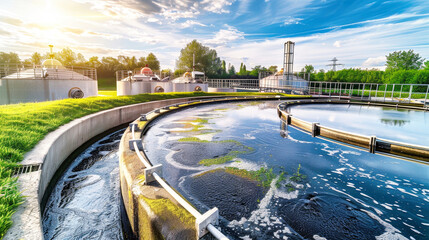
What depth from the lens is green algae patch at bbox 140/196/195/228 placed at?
2.63 meters

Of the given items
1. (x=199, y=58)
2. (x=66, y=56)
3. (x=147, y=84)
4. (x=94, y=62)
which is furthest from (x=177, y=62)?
(x=147, y=84)

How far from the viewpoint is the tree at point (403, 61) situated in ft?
198

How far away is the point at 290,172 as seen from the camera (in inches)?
222

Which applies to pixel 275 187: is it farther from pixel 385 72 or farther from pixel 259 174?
pixel 385 72

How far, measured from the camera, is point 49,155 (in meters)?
5.28

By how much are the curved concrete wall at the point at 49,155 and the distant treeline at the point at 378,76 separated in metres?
47.7

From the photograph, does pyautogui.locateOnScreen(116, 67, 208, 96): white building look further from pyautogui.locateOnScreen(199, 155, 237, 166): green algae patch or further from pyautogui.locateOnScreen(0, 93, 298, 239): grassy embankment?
pyautogui.locateOnScreen(199, 155, 237, 166): green algae patch

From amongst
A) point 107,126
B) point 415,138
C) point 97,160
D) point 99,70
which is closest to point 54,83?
point 107,126

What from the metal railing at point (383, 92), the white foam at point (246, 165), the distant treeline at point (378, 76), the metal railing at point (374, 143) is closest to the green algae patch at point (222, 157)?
the white foam at point (246, 165)

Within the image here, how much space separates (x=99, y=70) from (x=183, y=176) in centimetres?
7933

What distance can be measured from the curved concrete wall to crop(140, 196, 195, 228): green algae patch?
1.28m

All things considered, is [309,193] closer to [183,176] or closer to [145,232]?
[183,176]

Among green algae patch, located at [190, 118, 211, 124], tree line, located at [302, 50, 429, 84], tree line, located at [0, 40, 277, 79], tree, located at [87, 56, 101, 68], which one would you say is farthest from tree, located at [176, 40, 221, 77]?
green algae patch, located at [190, 118, 211, 124]

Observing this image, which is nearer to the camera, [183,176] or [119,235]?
[119,235]
